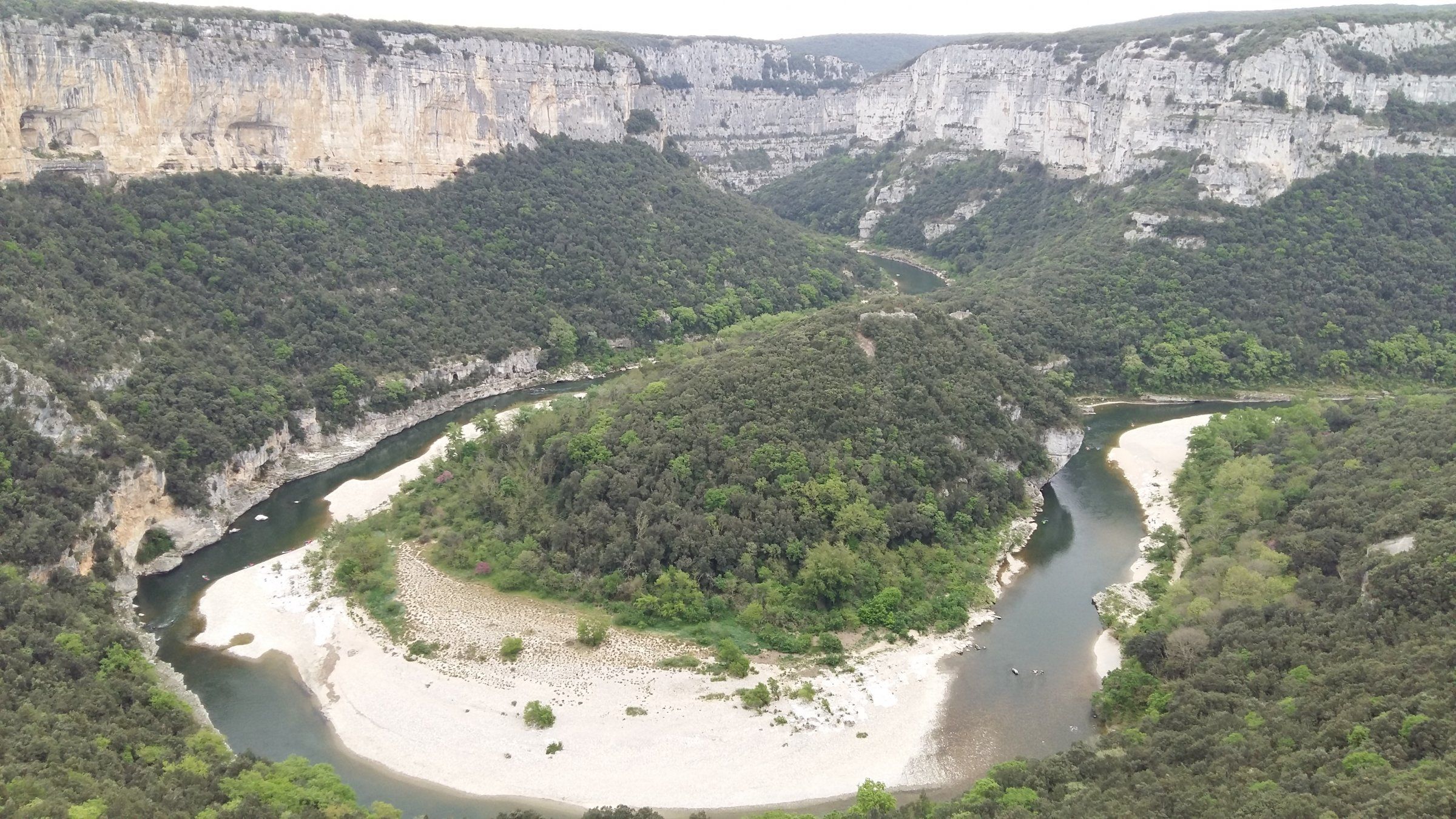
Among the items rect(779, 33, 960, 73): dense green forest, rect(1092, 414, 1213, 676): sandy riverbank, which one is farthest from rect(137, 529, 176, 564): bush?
rect(779, 33, 960, 73): dense green forest

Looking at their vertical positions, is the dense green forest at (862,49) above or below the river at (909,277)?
above

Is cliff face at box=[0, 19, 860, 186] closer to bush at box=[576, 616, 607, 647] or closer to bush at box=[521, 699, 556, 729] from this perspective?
bush at box=[576, 616, 607, 647]

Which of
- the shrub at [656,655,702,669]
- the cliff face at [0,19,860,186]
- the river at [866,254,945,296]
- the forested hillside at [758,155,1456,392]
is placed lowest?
the shrub at [656,655,702,669]

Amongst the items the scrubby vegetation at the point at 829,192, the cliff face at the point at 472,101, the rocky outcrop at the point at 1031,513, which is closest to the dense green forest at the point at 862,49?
the scrubby vegetation at the point at 829,192

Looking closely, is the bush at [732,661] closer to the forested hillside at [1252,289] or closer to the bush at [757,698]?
the bush at [757,698]

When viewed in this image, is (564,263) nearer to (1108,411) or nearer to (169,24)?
(169,24)

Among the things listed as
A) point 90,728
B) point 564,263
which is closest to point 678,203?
point 564,263
